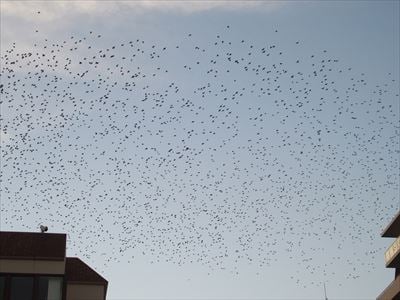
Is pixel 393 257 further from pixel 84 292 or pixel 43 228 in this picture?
pixel 43 228

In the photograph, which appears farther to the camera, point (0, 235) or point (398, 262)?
point (398, 262)

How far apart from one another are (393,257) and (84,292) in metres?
32.5

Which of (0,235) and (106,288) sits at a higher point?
(0,235)

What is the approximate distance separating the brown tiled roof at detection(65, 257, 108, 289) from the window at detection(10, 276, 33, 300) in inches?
113

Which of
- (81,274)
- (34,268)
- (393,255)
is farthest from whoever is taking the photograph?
(393,255)

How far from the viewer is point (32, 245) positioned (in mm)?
38906

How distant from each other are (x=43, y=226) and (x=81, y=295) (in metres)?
4.57

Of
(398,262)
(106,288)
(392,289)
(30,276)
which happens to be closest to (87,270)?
(106,288)

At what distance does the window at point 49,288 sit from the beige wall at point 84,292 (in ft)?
4.24

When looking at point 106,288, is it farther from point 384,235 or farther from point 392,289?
point 384,235

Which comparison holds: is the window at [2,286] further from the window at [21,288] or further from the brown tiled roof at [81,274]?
the brown tiled roof at [81,274]

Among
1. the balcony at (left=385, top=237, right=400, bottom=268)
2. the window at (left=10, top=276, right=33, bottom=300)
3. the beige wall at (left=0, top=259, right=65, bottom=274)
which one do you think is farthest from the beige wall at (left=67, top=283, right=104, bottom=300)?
the balcony at (left=385, top=237, right=400, bottom=268)

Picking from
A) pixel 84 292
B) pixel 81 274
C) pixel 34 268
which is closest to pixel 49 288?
pixel 34 268

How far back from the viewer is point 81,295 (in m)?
40.5
